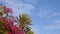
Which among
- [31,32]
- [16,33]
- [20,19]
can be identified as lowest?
[16,33]

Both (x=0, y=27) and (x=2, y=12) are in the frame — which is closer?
(x=0, y=27)

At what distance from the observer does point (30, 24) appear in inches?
1086

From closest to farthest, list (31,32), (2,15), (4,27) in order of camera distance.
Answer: (4,27)
(2,15)
(31,32)

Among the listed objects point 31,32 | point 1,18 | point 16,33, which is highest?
point 31,32

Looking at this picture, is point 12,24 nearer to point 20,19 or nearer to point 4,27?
point 4,27

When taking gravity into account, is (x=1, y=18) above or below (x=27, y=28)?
below

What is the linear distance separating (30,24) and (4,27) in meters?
10.4

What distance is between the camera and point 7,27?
57.5 ft

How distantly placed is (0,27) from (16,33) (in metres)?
1.43

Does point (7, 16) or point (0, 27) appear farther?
point (7, 16)

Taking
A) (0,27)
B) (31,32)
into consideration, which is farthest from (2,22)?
(31,32)

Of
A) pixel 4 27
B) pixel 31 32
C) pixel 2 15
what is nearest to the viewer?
pixel 4 27

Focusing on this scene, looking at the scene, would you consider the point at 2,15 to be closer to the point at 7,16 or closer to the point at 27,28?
the point at 7,16

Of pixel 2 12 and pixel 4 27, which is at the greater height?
pixel 2 12
